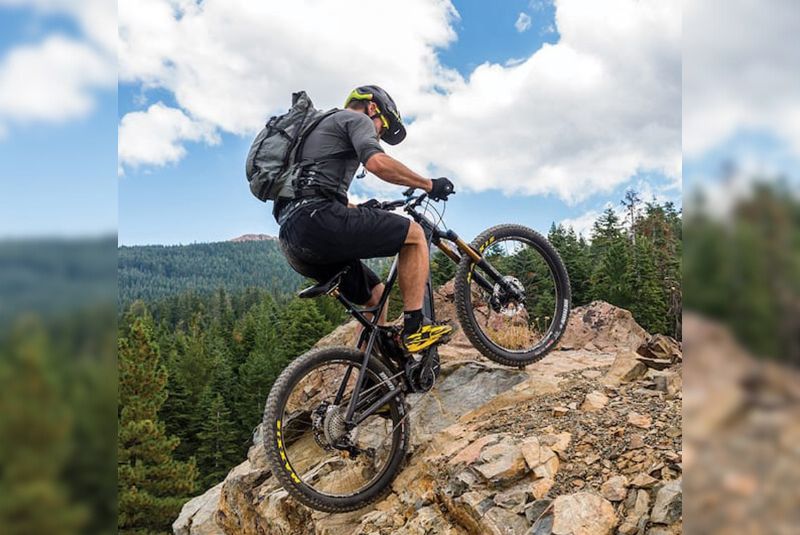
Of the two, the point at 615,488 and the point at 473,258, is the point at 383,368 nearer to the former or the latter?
the point at 473,258

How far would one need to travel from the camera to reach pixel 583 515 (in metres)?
3.17

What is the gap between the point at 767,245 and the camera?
636mm

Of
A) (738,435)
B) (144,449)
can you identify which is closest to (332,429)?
(738,435)

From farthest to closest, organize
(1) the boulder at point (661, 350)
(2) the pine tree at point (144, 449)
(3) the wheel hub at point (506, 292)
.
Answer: (2) the pine tree at point (144, 449)
(1) the boulder at point (661, 350)
(3) the wheel hub at point (506, 292)

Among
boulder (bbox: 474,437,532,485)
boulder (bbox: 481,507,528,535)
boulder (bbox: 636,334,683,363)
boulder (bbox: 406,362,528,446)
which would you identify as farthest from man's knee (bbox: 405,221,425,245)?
boulder (bbox: 636,334,683,363)

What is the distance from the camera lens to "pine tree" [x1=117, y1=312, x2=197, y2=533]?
77.7 feet

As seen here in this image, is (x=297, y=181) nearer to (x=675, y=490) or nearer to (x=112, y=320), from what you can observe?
(x=675, y=490)

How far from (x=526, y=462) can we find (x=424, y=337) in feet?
3.40

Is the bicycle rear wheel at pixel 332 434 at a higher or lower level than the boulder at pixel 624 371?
lower

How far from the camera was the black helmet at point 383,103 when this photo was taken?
4312 mm

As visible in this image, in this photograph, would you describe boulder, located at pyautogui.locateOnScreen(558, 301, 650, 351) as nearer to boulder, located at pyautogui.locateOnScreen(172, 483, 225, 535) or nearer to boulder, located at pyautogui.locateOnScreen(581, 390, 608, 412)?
boulder, located at pyautogui.locateOnScreen(581, 390, 608, 412)

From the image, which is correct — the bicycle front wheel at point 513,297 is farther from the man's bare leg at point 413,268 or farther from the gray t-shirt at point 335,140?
the gray t-shirt at point 335,140

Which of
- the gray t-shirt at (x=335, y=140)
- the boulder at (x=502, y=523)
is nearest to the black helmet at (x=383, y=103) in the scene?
the gray t-shirt at (x=335, y=140)

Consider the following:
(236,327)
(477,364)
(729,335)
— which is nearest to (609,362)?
(477,364)
